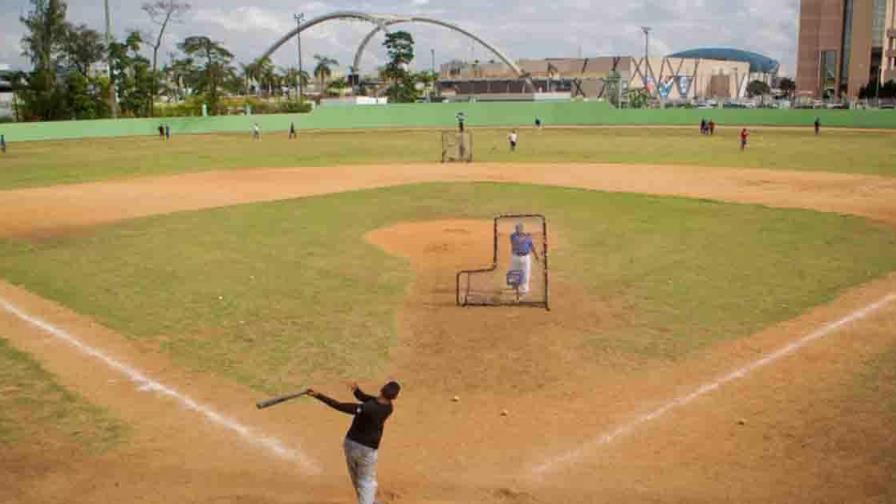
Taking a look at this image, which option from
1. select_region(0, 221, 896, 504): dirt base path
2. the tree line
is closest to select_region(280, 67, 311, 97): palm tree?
the tree line

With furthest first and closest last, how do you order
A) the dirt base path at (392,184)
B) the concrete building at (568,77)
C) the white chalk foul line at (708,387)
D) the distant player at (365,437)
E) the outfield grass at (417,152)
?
1. the concrete building at (568,77)
2. the outfield grass at (417,152)
3. the dirt base path at (392,184)
4. the white chalk foul line at (708,387)
5. the distant player at (365,437)

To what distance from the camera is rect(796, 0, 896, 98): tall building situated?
130 metres

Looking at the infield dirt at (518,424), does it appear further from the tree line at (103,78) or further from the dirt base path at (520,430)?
the tree line at (103,78)

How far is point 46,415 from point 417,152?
47508 millimetres

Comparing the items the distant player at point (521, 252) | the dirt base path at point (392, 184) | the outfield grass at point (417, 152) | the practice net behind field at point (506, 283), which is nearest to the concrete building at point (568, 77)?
the outfield grass at point (417, 152)

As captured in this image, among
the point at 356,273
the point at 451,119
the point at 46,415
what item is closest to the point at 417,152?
the point at 451,119

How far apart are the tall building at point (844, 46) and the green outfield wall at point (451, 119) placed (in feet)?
198

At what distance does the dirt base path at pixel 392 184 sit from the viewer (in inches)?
1194

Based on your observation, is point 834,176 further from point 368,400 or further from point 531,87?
point 531,87

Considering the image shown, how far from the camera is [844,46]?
459 ft

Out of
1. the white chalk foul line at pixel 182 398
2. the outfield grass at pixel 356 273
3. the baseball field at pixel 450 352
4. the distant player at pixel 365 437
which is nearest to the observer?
the distant player at pixel 365 437

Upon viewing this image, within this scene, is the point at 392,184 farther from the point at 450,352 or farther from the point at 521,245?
the point at 450,352

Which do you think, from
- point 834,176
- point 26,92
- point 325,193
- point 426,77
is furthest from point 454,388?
point 426,77

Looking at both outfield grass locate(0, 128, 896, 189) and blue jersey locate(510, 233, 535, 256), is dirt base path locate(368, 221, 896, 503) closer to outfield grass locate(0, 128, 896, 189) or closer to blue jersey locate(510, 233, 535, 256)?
blue jersey locate(510, 233, 535, 256)
